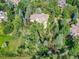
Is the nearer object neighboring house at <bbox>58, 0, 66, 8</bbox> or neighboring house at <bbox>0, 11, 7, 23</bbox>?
neighboring house at <bbox>0, 11, 7, 23</bbox>

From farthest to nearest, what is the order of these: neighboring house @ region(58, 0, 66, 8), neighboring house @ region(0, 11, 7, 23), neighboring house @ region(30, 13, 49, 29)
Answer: neighboring house @ region(58, 0, 66, 8)
neighboring house @ region(0, 11, 7, 23)
neighboring house @ region(30, 13, 49, 29)

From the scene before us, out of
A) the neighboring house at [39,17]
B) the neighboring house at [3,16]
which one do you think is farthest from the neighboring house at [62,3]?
the neighboring house at [3,16]

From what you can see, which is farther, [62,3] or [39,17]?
[62,3]

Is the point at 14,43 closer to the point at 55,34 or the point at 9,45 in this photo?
the point at 9,45

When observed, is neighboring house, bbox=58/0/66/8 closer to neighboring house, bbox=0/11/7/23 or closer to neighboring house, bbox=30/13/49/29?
neighboring house, bbox=30/13/49/29

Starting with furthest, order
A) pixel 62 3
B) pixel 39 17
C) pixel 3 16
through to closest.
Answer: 1. pixel 62 3
2. pixel 3 16
3. pixel 39 17

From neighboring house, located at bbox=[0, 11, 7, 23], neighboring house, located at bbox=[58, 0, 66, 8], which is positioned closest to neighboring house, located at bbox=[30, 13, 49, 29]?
neighboring house, located at bbox=[0, 11, 7, 23]

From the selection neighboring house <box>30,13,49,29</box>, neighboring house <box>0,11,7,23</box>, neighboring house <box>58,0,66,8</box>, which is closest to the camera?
neighboring house <box>30,13,49,29</box>

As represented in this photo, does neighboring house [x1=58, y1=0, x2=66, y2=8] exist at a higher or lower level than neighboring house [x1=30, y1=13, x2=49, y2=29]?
higher

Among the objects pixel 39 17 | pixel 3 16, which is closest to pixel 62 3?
pixel 39 17

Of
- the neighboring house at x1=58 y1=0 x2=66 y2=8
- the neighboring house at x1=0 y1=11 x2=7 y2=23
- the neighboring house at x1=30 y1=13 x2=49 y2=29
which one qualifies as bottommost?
the neighboring house at x1=0 y1=11 x2=7 y2=23

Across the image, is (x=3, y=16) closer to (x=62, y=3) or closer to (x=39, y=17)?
(x=39, y=17)
